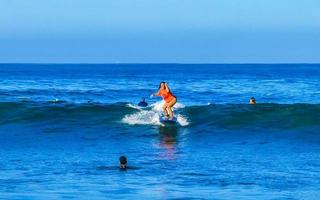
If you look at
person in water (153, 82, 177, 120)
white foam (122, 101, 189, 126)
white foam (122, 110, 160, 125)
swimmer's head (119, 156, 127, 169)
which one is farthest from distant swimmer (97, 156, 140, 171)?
white foam (122, 110, 160, 125)

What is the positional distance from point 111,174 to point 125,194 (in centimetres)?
277

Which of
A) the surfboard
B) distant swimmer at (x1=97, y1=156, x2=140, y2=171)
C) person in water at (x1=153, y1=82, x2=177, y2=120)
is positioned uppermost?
person in water at (x1=153, y1=82, x2=177, y2=120)

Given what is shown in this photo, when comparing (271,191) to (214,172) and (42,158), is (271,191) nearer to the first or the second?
(214,172)

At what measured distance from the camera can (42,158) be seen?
2422cm

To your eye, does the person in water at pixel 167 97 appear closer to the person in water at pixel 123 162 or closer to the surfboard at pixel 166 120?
the surfboard at pixel 166 120

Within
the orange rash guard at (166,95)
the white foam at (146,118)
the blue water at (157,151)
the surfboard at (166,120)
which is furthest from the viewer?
the white foam at (146,118)

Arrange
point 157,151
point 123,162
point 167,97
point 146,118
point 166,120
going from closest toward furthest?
point 123,162, point 157,151, point 167,97, point 166,120, point 146,118

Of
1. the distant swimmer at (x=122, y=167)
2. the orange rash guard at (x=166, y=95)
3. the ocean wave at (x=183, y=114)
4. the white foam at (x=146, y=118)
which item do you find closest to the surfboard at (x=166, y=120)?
the white foam at (x=146, y=118)

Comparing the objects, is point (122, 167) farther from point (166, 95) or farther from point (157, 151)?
point (166, 95)

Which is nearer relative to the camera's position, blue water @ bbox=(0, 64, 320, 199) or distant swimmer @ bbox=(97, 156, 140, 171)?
blue water @ bbox=(0, 64, 320, 199)

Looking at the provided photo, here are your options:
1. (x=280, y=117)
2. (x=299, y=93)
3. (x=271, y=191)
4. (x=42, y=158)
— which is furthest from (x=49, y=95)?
(x=271, y=191)

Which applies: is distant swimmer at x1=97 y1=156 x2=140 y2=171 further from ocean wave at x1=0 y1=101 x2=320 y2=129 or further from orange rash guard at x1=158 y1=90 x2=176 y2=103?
ocean wave at x1=0 y1=101 x2=320 y2=129

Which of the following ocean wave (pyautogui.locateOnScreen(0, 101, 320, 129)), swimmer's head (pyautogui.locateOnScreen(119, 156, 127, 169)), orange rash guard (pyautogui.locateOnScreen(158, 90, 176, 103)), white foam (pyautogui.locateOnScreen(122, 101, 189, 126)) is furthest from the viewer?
white foam (pyautogui.locateOnScreen(122, 101, 189, 126))

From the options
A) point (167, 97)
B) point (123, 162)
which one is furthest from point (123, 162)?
point (167, 97)
